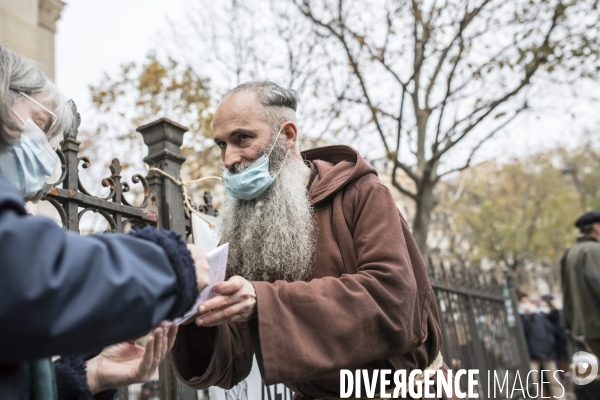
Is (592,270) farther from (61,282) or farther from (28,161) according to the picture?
(61,282)

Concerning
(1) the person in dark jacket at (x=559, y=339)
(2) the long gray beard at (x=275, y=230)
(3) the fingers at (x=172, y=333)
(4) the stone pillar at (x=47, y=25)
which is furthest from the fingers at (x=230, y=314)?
(1) the person in dark jacket at (x=559, y=339)

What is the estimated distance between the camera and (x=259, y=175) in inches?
101

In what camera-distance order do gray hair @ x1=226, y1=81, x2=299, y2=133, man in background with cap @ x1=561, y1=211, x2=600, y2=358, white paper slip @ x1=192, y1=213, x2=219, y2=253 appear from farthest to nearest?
man in background with cap @ x1=561, y1=211, x2=600, y2=358 → white paper slip @ x1=192, y1=213, x2=219, y2=253 → gray hair @ x1=226, y1=81, x2=299, y2=133

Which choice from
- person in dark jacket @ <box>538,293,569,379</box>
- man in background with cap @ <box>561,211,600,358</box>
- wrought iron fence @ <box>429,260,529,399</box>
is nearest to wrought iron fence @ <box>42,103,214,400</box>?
wrought iron fence @ <box>429,260,529,399</box>

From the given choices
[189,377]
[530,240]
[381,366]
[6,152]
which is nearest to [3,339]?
[6,152]

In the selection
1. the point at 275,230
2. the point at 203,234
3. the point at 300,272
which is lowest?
the point at 300,272

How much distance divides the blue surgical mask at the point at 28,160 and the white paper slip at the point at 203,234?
1721 millimetres

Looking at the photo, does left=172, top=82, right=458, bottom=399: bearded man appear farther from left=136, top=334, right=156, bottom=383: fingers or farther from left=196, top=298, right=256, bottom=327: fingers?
left=136, top=334, right=156, bottom=383: fingers

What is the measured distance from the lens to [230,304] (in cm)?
183

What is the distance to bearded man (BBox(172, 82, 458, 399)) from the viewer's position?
6.17 ft

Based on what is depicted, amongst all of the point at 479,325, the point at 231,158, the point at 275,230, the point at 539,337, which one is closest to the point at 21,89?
the point at 231,158

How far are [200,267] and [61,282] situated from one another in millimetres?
411

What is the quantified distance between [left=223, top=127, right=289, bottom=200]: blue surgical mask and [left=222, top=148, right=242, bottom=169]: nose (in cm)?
4

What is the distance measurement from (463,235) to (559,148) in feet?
21.7
